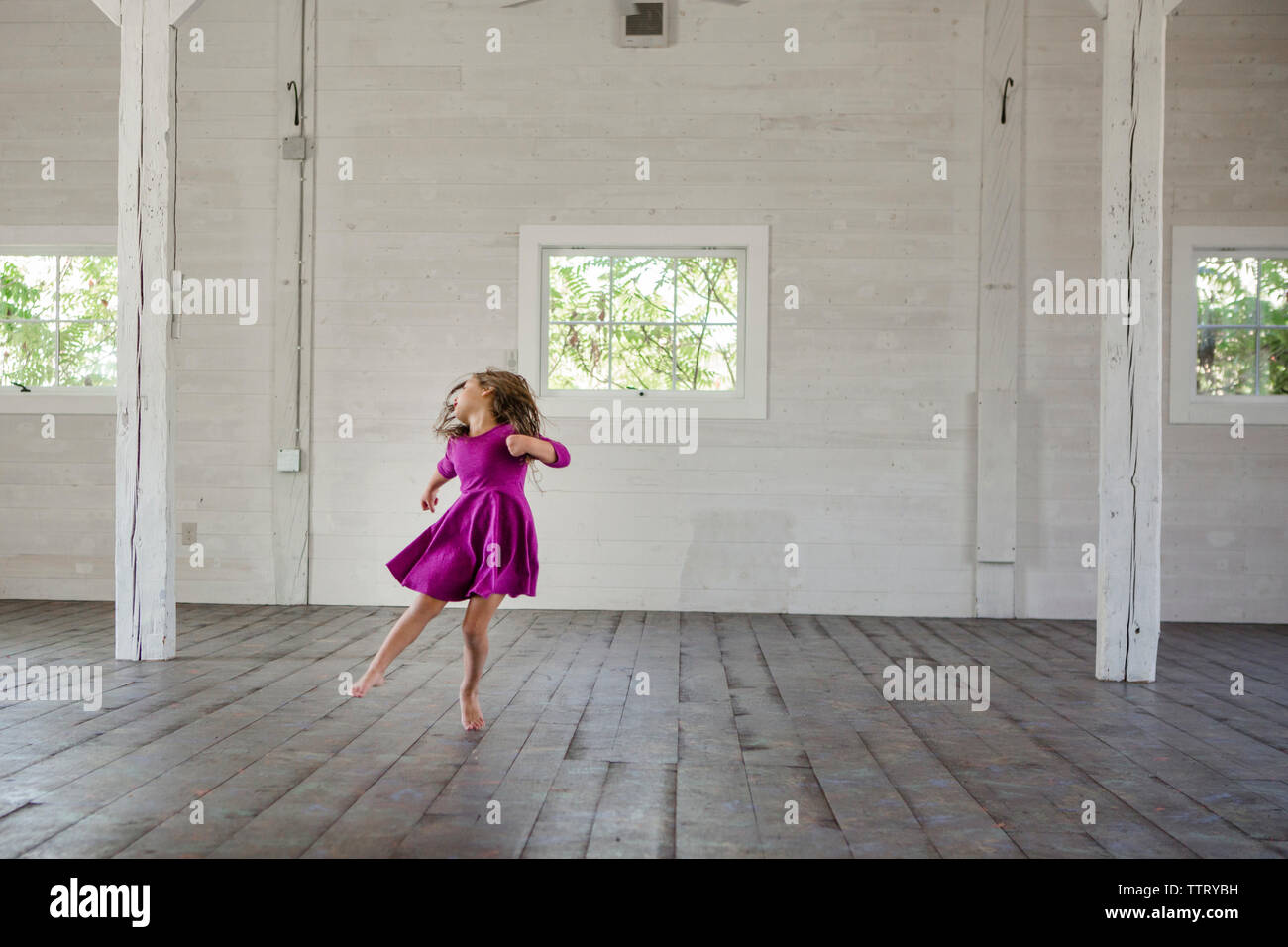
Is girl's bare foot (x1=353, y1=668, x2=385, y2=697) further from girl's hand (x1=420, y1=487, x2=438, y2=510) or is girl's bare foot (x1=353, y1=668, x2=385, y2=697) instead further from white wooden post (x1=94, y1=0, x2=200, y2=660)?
white wooden post (x1=94, y1=0, x2=200, y2=660)

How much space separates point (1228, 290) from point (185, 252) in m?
6.46

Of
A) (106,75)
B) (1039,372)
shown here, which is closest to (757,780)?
(1039,372)

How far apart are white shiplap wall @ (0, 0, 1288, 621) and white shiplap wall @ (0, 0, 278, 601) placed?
0.03 m

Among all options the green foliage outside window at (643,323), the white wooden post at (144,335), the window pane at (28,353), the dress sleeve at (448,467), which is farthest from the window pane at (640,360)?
the window pane at (28,353)

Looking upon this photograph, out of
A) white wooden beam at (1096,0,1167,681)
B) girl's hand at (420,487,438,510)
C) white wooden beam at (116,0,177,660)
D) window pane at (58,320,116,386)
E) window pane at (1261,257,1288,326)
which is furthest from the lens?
window pane at (58,320,116,386)

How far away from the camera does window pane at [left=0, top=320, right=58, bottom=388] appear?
6797 mm

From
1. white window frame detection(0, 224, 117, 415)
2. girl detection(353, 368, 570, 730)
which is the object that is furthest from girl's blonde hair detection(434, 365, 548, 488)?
white window frame detection(0, 224, 117, 415)

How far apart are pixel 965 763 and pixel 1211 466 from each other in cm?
429

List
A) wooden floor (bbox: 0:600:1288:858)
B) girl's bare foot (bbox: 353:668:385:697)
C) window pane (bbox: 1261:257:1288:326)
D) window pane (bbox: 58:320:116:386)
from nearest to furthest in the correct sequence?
wooden floor (bbox: 0:600:1288:858) → girl's bare foot (bbox: 353:668:385:697) → window pane (bbox: 1261:257:1288:326) → window pane (bbox: 58:320:116:386)

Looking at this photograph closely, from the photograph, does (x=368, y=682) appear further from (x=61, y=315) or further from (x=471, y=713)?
(x=61, y=315)

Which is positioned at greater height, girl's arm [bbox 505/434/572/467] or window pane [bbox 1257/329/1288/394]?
window pane [bbox 1257/329/1288/394]

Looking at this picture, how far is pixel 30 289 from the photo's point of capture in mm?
6793
